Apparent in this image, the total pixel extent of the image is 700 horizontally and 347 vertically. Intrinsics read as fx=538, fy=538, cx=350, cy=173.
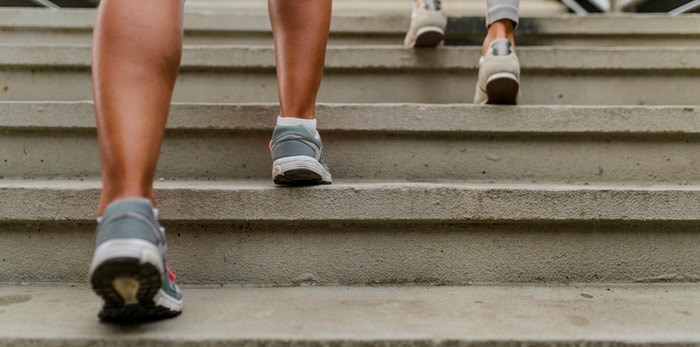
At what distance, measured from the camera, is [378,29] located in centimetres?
215

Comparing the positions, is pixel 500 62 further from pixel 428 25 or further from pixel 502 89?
pixel 428 25

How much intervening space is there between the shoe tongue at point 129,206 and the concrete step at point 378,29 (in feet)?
4.95

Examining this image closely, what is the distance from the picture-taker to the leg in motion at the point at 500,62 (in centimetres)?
135

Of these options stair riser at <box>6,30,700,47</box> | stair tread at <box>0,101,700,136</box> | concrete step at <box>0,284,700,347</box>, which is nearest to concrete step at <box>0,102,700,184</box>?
stair tread at <box>0,101,700,136</box>

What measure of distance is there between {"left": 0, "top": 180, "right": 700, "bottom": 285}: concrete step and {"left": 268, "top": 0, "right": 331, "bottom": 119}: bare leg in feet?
0.62

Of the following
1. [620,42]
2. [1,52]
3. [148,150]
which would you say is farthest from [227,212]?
[620,42]

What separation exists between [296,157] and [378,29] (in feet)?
4.07

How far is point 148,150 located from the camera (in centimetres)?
78

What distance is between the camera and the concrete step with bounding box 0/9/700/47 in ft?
6.76

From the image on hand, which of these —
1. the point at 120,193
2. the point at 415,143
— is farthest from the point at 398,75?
the point at 120,193

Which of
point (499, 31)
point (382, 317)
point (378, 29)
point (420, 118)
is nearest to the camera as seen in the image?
point (382, 317)

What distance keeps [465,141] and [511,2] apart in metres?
0.46

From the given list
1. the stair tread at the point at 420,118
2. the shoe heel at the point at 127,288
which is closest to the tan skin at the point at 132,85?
the shoe heel at the point at 127,288

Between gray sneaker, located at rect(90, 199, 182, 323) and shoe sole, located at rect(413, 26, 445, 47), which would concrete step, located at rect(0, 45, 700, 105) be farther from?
gray sneaker, located at rect(90, 199, 182, 323)
